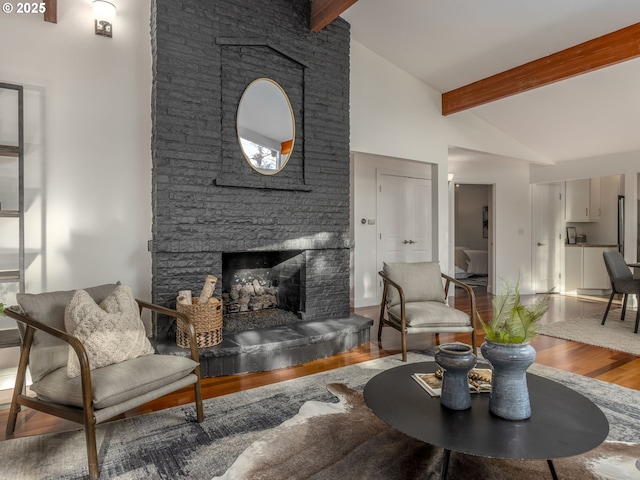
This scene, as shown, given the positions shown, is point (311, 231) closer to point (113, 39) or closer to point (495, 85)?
point (113, 39)

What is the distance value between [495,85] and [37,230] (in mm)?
4939

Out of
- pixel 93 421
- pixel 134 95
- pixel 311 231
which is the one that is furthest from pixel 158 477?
pixel 134 95

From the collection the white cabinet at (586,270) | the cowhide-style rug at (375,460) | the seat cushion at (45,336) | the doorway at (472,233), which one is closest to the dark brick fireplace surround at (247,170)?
the seat cushion at (45,336)

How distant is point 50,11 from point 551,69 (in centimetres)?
467

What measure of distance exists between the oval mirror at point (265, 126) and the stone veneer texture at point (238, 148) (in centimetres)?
8

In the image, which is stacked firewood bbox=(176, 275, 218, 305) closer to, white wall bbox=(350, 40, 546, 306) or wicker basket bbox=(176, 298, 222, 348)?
wicker basket bbox=(176, 298, 222, 348)

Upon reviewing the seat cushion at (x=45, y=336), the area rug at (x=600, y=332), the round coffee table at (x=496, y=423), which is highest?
the seat cushion at (x=45, y=336)

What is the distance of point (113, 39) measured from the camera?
334cm

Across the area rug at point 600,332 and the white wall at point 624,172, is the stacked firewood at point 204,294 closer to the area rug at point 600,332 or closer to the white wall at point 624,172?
the area rug at point 600,332

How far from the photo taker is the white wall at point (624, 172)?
19.3ft

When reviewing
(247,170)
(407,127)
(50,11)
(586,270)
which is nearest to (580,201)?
(586,270)

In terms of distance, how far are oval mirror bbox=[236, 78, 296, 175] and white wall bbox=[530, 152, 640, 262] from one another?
16.8 ft

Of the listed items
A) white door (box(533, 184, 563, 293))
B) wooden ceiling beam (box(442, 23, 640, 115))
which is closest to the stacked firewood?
wooden ceiling beam (box(442, 23, 640, 115))

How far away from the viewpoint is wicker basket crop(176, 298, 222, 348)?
10.1 feet
